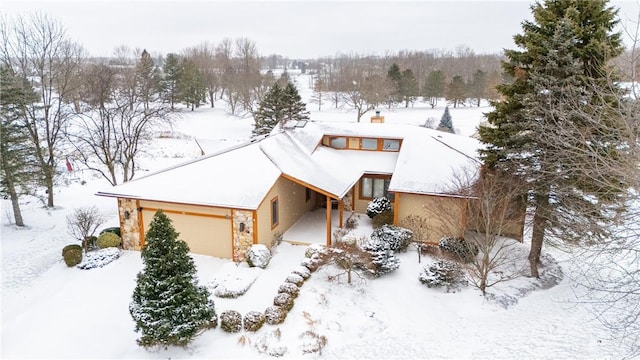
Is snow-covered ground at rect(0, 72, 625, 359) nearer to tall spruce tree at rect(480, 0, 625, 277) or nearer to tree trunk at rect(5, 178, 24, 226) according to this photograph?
tall spruce tree at rect(480, 0, 625, 277)

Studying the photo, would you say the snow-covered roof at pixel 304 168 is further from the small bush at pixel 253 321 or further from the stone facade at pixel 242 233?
the small bush at pixel 253 321

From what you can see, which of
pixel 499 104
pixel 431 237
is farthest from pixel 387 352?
pixel 499 104

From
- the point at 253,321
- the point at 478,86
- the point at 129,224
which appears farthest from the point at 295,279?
the point at 478,86

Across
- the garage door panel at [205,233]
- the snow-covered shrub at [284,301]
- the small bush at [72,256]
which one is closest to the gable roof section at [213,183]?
the garage door panel at [205,233]

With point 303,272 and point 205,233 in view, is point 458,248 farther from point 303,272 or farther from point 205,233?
point 205,233

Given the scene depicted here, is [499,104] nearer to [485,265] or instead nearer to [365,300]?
[485,265]

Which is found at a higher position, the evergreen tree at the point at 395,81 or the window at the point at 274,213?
the evergreen tree at the point at 395,81

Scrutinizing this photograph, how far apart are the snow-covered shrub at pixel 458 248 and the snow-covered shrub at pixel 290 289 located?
577cm

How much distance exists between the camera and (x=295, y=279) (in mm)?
12961

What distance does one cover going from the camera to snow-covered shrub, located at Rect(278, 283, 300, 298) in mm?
12305

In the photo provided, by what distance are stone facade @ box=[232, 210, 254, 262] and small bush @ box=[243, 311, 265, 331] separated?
380cm

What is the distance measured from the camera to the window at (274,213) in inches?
623

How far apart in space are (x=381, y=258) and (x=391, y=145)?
27.6ft

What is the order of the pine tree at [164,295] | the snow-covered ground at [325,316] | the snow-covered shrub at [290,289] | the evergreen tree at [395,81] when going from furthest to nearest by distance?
the evergreen tree at [395,81], the snow-covered shrub at [290,289], the snow-covered ground at [325,316], the pine tree at [164,295]
